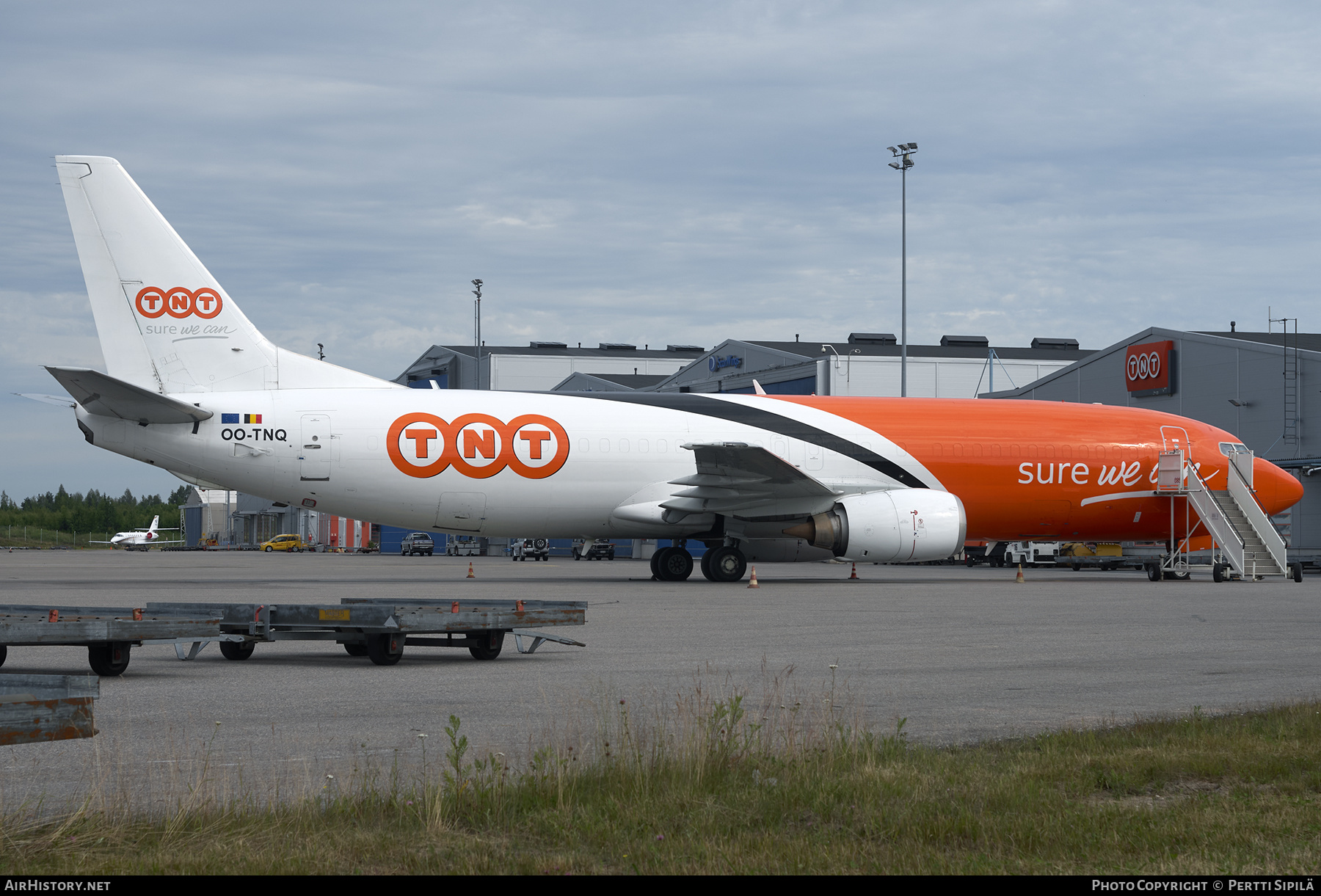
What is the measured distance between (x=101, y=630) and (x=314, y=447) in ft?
53.1

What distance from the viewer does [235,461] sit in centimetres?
2653

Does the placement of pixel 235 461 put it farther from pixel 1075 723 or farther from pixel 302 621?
pixel 1075 723

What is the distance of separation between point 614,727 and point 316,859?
366 centimetres

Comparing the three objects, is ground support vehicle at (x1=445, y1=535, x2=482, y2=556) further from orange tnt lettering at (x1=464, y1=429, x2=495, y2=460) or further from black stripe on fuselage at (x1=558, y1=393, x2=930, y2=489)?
orange tnt lettering at (x1=464, y1=429, x2=495, y2=460)

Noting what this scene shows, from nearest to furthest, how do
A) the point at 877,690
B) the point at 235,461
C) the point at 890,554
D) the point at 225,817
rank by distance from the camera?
the point at 225,817, the point at 877,690, the point at 235,461, the point at 890,554

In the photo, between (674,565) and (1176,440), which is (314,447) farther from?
(1176,440)

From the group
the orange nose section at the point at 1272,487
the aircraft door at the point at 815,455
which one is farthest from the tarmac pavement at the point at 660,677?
the orange nose section at the point at 1272,487

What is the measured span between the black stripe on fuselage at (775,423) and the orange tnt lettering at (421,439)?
3619mm

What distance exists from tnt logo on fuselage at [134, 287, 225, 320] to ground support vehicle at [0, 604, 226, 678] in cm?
1475

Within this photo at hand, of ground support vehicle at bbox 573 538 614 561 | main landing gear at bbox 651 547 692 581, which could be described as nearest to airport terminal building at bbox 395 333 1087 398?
ground support vehicle at bbox 573 538 614 561

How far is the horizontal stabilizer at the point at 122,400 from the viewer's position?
2403 centimetres

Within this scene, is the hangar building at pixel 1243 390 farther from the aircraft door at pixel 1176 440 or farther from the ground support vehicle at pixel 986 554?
the aircraft door at pixel 1176 440

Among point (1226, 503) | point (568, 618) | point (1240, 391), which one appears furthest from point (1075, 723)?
point (1240, 391)

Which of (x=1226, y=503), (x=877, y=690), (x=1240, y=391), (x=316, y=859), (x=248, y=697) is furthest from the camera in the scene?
(x=1240, y=391)
